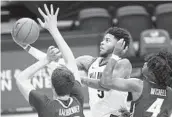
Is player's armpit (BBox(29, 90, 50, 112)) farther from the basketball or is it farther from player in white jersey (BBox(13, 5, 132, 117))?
player in white jersey (BBox(13, 5, 132, 117))

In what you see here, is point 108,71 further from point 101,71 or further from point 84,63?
point 84,63

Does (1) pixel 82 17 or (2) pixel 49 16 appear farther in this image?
(1) pixel 82 17

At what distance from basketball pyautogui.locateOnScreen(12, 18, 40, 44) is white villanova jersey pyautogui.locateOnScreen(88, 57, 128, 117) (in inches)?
30.7

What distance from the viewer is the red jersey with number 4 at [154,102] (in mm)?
5004

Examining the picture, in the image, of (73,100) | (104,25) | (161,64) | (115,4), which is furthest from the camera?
(115,4)

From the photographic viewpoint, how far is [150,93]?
5039 millimetres

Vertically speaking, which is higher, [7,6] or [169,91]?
[7,6]

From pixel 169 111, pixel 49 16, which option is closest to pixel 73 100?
pixel 49 16

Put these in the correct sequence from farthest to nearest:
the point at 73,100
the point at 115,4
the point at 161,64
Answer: the point at 115,4 → the point at 161,64 → the point at 73,100

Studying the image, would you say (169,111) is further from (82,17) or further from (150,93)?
(82,17)

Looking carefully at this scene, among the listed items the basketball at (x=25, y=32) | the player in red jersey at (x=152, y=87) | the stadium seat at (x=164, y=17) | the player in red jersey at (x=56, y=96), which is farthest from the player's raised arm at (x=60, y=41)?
the stadium seat at (x=164, y=17)

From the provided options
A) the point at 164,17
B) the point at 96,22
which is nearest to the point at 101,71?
the point at 96,22

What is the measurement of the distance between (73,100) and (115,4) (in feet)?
26.4

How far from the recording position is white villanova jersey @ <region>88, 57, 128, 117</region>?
5.86m
